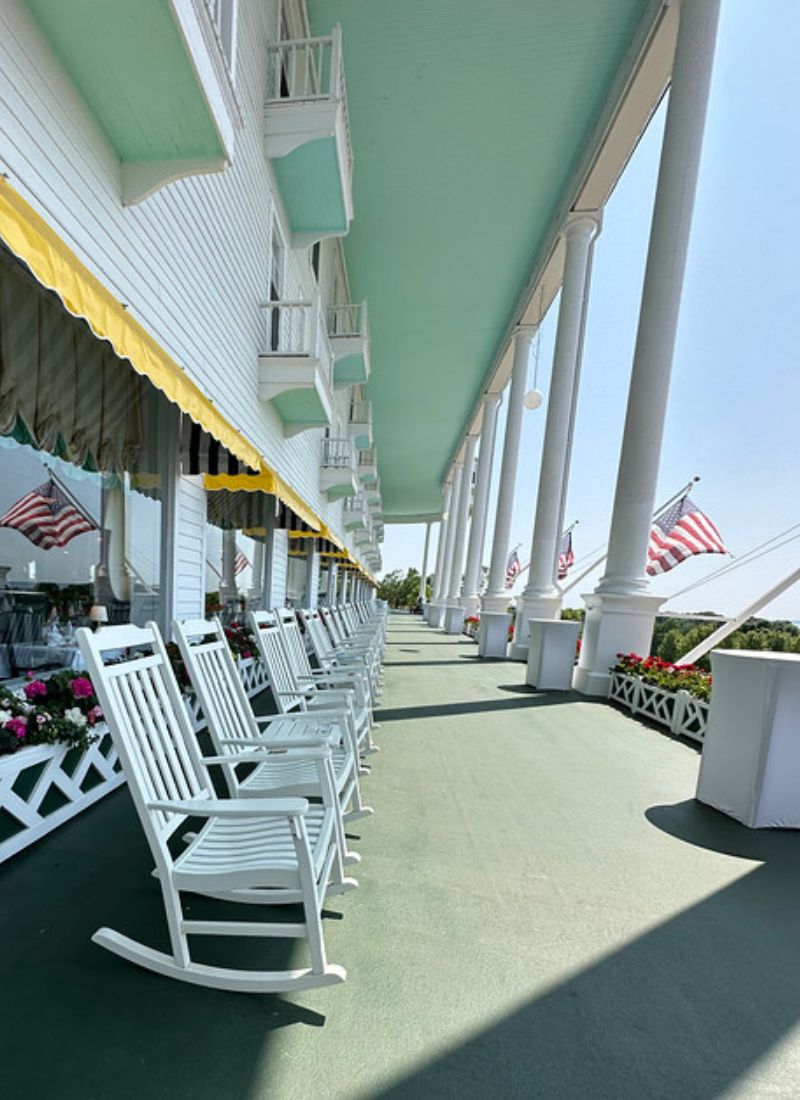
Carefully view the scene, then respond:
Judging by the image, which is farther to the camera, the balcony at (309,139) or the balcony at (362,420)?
the balcony at (362,420)

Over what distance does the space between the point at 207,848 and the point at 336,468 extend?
8.07 meters

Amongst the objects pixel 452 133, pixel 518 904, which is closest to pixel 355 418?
pixel 452 133

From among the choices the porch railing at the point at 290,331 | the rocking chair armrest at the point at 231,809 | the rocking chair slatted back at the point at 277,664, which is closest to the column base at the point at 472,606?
the porch railing at the point at 290,331

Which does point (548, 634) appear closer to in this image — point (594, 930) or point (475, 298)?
point (594, 930)

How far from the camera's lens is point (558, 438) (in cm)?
842

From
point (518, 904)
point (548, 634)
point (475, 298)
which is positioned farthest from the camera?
point (475, 298)

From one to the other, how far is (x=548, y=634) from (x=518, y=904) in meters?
4.40

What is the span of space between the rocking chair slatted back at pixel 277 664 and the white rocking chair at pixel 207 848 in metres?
1.26

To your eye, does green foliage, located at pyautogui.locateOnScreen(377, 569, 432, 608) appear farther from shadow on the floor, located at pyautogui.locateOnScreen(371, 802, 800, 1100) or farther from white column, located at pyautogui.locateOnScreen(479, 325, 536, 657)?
shadow on the floor, located at pyautogui.locateOnScreen(371, 802, 800, 1100)

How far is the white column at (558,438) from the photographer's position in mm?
8055

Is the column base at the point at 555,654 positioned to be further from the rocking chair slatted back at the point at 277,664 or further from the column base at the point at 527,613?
the rocking chair slatted back at the point at 277,664

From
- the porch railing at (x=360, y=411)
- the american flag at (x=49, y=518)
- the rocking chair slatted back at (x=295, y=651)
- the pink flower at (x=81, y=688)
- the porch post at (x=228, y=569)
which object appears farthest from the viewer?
the porch railing at (x=360, y=411)

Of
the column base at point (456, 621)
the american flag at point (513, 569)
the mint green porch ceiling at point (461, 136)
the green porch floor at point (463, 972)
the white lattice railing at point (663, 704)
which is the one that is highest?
the mint green porch ceiling at point (461, 136)

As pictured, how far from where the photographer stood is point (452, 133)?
632cm
